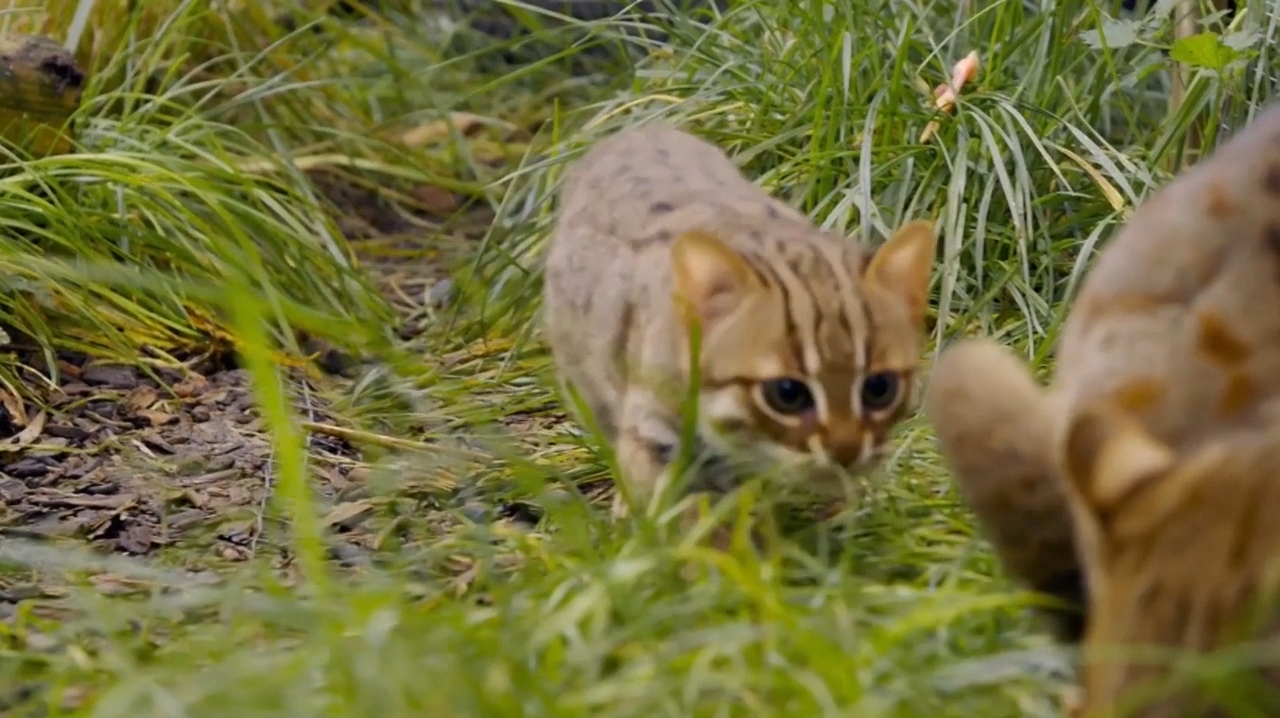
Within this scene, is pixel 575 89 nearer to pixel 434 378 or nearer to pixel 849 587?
pixel 434 378

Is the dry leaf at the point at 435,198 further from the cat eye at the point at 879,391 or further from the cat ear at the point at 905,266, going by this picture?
the cat eye at the point at 879,391

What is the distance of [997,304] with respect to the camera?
4648 mm

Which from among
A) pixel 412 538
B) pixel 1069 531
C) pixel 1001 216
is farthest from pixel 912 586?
pixel 1001 216

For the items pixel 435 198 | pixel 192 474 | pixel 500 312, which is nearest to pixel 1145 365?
pixel 192 474

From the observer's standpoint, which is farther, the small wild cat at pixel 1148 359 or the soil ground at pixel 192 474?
the soil ground at pixel 192 474

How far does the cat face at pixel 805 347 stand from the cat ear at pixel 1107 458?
2.54 feet

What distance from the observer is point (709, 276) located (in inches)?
125

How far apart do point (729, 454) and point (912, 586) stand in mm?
403

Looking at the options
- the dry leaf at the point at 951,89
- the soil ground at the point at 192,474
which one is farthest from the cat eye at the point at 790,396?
the dry leaf at the point at 951,89

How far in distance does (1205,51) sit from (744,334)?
1.85 meters

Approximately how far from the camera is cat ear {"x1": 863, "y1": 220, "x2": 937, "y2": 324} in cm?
325

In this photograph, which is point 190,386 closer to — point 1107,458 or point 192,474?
point 192,474

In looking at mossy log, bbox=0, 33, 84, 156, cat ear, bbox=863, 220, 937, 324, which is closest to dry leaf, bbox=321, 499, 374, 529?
cat ear, bbox=863, 220, 937, 324

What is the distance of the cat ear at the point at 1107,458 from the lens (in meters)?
2.16
